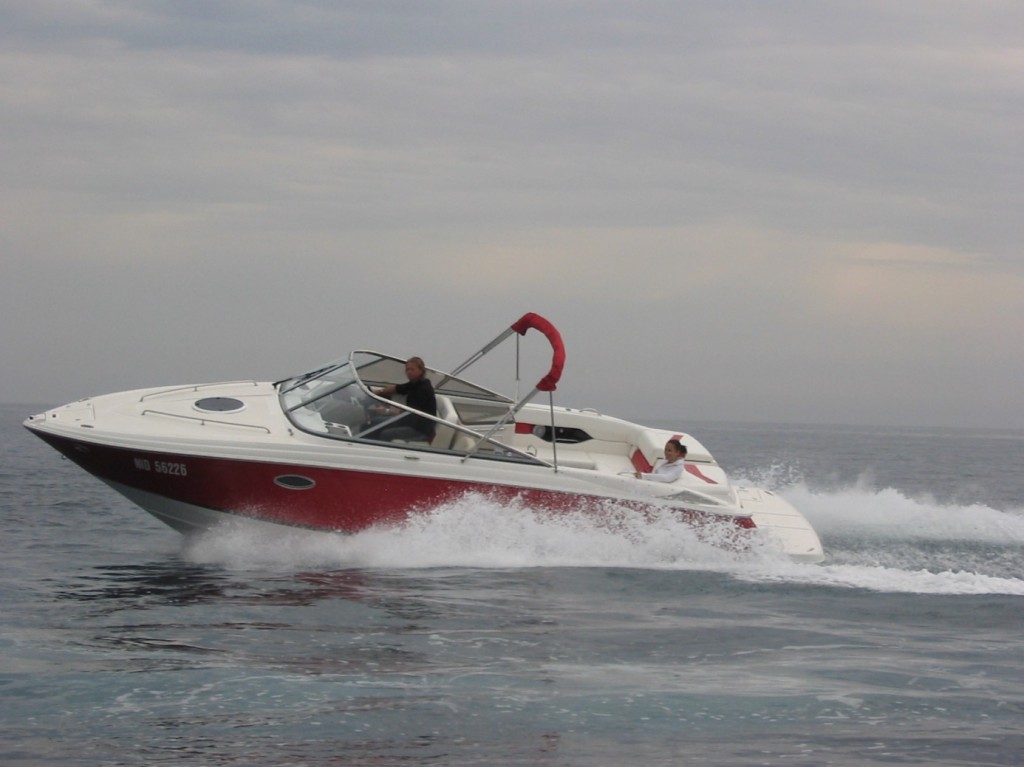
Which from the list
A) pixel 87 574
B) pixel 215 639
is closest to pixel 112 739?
pixel 215 639

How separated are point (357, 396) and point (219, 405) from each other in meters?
1.37

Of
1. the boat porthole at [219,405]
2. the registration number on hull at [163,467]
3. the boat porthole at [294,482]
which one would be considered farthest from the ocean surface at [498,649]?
the boat porthole at [219,405]

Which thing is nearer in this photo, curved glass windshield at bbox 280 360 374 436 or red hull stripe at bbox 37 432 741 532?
red hull stripe at bbox 37 432 741 532

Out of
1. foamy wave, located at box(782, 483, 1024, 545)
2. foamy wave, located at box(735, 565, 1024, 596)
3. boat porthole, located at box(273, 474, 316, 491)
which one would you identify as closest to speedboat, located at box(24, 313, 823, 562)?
boat porthole, located at box(273, 474, 316, 491)

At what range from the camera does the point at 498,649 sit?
707 cm

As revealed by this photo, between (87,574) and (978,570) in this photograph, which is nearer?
(87,574)

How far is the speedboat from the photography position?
965 cm

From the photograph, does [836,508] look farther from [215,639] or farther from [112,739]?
[112,739]

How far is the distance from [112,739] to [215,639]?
6.14 feet

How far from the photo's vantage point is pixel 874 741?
215 inches

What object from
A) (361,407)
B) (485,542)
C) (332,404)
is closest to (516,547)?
(485,542)

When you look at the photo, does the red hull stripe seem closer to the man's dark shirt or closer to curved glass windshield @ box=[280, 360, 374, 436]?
curved glass windshield @ box=[280, 360, 374, 436]

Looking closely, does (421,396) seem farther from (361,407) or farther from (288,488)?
(288,488)

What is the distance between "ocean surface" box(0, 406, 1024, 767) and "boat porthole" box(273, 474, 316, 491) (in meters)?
0.47
